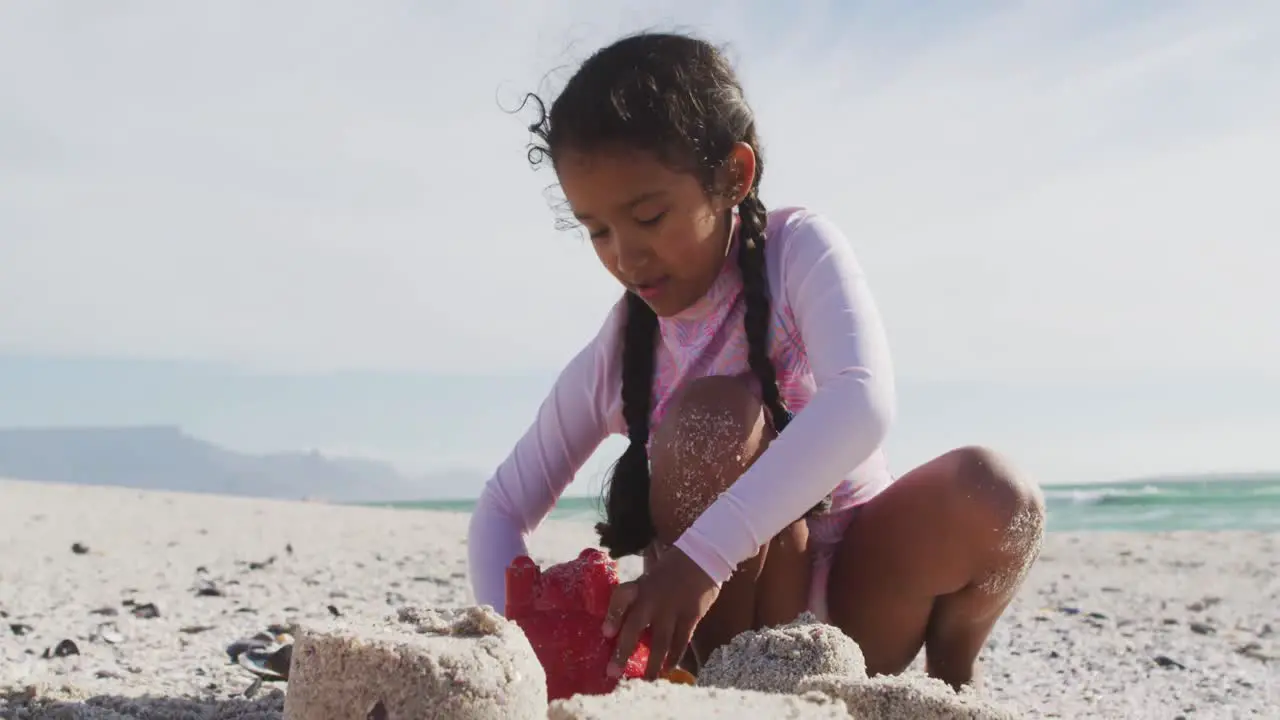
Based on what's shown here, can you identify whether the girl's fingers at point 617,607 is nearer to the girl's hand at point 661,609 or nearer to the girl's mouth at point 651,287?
the girl's hand at point 661,609

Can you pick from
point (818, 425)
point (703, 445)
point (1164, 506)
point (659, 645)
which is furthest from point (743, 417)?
point (1164, 506)

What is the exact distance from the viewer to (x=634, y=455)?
3.02 meters

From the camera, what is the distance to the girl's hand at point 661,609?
2.26 meters

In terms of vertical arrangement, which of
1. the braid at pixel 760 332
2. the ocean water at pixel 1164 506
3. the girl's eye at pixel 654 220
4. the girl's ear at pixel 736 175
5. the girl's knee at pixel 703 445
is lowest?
the ocean water at pixel 1164 506

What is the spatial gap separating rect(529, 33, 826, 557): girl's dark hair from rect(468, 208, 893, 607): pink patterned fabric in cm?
6

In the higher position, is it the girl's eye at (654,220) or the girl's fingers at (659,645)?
the girl's eye at (654,220)

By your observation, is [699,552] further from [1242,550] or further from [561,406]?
[1242,550]

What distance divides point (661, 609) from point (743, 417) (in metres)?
0.54

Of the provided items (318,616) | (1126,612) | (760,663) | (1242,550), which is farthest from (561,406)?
(1242,550)

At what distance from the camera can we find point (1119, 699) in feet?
11.7

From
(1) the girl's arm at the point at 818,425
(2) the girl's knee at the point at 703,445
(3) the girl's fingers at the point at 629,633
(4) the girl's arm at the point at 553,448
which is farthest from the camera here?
(4) the girl's arm at the point at 553,448

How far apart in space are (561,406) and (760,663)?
1261 millimetres

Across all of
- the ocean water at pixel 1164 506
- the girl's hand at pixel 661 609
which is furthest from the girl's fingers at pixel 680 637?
the ocean water at pixel 1164 506

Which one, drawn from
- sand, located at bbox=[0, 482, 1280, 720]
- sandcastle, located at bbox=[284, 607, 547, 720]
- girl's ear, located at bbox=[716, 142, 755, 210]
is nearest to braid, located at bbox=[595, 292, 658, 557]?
girl's ear, located at bbox=[716, 142, 755, 210]
